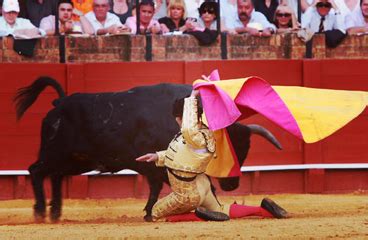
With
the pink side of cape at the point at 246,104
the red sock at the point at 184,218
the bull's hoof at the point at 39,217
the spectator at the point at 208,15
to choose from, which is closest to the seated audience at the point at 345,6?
the spectator at the point at 208,15

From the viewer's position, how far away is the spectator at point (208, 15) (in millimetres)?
12562

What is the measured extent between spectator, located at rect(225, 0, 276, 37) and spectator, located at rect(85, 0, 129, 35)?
1201 mm

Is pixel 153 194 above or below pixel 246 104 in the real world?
below

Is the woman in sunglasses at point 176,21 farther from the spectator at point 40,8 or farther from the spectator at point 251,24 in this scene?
the spectator at point 40,8

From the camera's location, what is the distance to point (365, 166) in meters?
12.9

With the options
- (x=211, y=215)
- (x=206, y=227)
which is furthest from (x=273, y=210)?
(x=206, y=227)

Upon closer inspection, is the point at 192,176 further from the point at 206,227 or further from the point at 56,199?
the point at 56,199

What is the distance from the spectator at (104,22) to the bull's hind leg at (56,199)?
3.00 meters

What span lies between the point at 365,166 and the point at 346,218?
4224mm

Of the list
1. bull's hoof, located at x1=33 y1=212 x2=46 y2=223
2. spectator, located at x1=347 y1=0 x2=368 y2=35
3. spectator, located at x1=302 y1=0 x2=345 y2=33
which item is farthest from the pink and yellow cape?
spectator, located at x1=347 y1=0 x2=368 y2=35

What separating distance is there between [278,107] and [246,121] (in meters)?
3.71

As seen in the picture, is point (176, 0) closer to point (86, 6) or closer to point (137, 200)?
point (86, 6)

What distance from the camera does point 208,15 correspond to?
1265 centimetres

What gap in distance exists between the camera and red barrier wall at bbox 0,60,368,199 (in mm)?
12453
